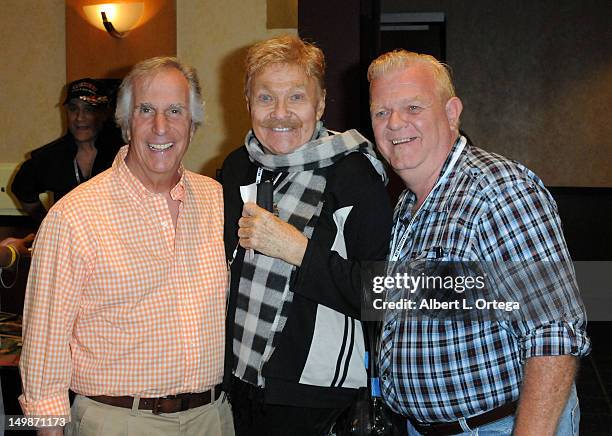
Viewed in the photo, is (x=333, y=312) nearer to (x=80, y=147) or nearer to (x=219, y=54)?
(x=80, y=147)

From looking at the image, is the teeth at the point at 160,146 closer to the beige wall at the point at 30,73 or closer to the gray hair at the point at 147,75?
the gray hair at the point at 147,75

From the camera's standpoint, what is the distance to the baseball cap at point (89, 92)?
3994 mm

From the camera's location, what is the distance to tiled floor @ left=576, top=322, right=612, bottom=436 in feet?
14.8

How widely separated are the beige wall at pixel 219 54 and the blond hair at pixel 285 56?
231 cm

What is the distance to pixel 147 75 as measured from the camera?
82.3 inches

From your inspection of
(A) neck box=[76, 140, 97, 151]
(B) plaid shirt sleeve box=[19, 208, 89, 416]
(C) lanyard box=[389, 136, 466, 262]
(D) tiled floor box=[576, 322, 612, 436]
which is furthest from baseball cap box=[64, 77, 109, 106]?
(D) tiled floor box=[576, 322, 612, 436]

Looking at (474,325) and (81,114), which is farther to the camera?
(81,114)

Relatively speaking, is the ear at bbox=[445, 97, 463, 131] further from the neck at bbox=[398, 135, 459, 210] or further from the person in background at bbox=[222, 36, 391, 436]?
the person in background at bbox=[222, 36, 391, 436]

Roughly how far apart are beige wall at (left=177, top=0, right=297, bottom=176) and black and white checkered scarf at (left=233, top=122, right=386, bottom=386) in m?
2.41

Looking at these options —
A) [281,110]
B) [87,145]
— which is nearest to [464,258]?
[281,110]

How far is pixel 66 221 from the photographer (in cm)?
194

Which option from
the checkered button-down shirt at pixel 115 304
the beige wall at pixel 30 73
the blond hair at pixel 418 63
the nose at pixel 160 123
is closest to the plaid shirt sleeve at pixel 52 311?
the checkered button-down shirt at pixel 115 304

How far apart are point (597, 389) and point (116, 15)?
4.12 m

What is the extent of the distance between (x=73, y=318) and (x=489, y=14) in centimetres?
1002
